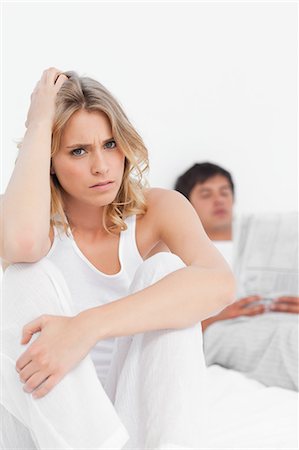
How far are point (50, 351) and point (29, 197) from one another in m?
0.31

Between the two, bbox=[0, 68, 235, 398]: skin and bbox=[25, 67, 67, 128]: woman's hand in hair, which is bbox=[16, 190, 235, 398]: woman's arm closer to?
bbox=[0, 68, 235, 398]: skin

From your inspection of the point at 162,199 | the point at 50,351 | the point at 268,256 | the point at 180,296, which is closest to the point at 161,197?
the point at 162,199

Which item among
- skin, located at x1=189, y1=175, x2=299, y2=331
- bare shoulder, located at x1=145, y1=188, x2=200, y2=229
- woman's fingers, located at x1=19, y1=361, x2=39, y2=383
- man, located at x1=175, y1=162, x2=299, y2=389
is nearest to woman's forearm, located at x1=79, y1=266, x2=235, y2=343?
woman's fingers, located at x1=19, y1=361, x2=39, y2=383

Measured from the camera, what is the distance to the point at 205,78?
2951 mm

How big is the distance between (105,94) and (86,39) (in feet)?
4.06

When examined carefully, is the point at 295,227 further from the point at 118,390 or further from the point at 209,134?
the point at 118,390

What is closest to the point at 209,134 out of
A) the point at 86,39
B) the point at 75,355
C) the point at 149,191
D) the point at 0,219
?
the point at 86,39

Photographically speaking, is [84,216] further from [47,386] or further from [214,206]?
[214,206]

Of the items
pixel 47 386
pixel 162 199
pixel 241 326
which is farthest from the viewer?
pixel 241 326

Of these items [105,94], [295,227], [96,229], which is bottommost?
[295,227]

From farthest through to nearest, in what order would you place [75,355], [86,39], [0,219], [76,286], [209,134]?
1. [209,134]
2. [86,39]
3. [76,286]
4. [0,219]
5. [75,355]

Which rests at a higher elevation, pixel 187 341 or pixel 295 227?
pixel 187 341

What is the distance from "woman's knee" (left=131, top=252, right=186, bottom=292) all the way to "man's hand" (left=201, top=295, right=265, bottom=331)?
1332 mm

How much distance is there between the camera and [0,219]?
126 centimetres
